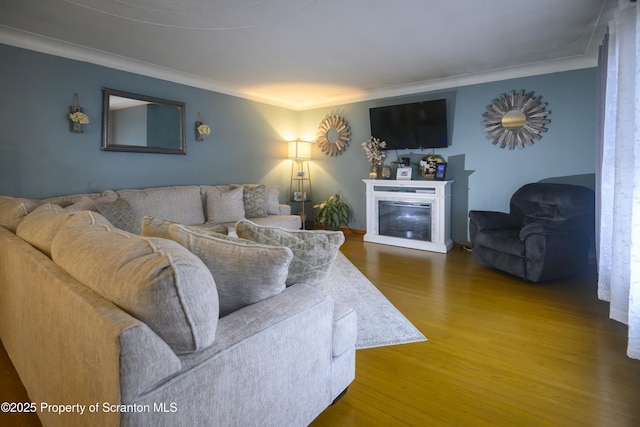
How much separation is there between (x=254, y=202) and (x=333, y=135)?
7.05 feet

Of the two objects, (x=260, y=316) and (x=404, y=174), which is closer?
(x=260, y=316)

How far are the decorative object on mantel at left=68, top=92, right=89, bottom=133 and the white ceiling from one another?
Answer: 0.48 metres

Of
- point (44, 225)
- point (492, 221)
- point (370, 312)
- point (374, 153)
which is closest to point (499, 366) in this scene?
point (370, 312)

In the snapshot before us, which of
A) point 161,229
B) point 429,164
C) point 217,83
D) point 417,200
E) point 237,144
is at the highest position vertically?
point 217,83

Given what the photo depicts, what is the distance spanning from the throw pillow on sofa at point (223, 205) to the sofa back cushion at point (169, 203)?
12 cm

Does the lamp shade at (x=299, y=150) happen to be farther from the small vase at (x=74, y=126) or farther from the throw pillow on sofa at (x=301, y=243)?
the throw pillow on sofa at (x=301, y=243)

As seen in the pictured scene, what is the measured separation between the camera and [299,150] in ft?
19.6

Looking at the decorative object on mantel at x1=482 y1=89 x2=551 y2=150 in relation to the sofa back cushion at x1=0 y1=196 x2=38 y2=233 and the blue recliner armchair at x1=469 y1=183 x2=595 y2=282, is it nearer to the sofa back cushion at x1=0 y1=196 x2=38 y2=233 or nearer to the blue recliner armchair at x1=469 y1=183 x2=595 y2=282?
the blue recliner armchair at x1=469 y1=183 x2=595 y2=282

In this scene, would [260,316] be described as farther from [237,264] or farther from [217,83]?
[217,83]

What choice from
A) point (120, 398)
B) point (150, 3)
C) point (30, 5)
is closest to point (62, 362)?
point (120, 398)

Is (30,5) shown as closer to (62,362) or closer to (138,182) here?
(138,182)

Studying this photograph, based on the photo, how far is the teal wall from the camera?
3244 mm

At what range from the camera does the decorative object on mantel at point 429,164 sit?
4.83 metres

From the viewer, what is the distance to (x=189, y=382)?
90 cm
